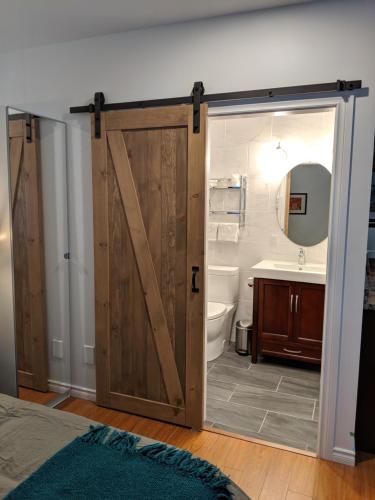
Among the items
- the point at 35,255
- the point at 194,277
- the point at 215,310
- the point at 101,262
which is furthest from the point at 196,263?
the point at 215,310

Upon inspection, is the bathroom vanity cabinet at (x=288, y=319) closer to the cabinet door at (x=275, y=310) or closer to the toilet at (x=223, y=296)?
the cabinet door at (x=275, y=310)

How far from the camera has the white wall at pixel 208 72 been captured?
2.04m

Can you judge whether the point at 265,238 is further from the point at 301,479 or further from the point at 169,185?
the point at 301,479

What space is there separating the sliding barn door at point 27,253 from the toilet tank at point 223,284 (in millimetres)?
1715

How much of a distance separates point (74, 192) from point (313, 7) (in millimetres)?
1883

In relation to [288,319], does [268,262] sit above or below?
above

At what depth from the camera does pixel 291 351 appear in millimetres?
3457

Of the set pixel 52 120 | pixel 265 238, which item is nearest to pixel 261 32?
pixel 52 120

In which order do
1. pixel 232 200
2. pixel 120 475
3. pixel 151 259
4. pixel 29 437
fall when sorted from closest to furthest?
pixel 120 475
pixel 29 437
pixel 151 259
pixel 232 200

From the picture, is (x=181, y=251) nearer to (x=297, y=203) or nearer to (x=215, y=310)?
(x=215, y=310)

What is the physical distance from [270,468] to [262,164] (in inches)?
105

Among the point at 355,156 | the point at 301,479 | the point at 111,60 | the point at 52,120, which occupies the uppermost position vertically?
the point at 111,60

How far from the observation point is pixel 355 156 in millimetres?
2062

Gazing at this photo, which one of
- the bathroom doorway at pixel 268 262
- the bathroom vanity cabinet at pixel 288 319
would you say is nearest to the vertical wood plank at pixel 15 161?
the bathroom doorway at pixel 268 262
